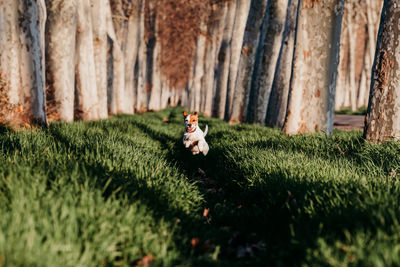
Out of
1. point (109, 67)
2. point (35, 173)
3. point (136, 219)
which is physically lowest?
point (136, 219)

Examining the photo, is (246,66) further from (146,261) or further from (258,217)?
(146,261)

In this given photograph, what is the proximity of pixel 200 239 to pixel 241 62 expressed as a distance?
386 inches

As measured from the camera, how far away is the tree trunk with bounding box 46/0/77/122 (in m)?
7.38

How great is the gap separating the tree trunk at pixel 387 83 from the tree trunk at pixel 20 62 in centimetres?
541

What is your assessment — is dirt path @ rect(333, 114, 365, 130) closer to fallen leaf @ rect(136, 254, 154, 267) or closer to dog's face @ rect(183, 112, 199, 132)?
dog's face @ rect(183, 112, 199, 132)

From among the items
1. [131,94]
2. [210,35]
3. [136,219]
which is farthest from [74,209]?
[210,35]

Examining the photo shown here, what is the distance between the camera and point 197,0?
2445cm

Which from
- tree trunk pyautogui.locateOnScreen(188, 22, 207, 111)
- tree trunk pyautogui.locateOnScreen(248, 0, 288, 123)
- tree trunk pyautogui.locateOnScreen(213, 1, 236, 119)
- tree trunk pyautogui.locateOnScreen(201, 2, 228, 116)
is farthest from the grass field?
tree trunk pyautogui.locateOnScreen(188, 22, 207, 111)

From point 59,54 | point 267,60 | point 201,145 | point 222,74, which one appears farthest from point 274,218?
point 222,74

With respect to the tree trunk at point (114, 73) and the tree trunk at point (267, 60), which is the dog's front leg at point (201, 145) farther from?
the tree trunk at point (114, 73)

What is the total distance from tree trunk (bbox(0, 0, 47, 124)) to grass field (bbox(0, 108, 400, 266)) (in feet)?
4.86

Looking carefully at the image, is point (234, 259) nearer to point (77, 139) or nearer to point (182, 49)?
point (77, 139)

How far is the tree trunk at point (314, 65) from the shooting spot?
5.98 metres

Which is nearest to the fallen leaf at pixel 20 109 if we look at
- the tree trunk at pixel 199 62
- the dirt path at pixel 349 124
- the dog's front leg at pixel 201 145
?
the dog's front leg at pixel 201 145
